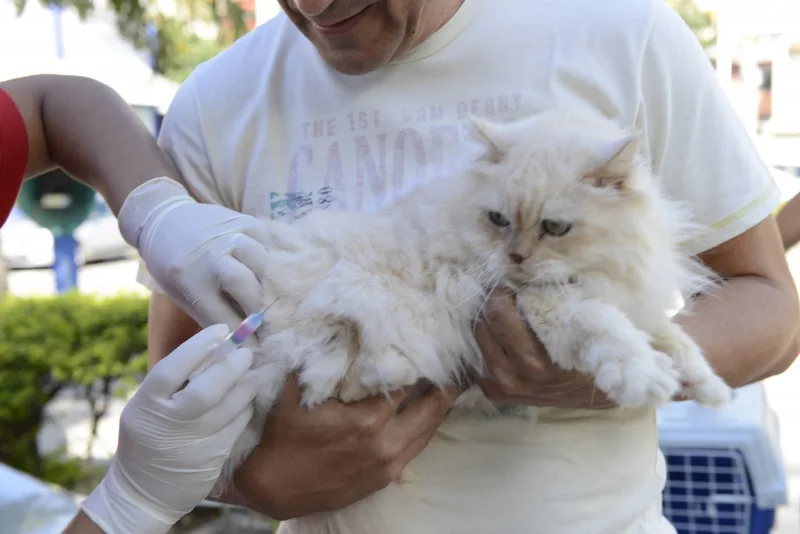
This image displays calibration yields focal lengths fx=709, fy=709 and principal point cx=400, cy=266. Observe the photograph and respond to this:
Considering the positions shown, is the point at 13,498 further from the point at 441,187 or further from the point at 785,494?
the point at 785,494

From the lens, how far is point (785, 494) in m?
1.99

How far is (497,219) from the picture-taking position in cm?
112

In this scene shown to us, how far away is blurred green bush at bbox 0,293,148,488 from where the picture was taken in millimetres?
3459

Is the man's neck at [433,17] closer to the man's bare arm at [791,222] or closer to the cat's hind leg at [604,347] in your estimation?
the cat's hind leg at [604,347]

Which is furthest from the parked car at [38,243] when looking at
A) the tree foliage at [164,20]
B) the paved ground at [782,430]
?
the paved ground at [782,430]

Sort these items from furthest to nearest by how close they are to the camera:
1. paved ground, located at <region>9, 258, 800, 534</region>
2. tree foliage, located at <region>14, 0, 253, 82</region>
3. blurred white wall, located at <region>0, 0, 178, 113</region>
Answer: blurred white wall, located at <region>0, 0, 178, 113</region> → tree foliage, located at <region>14, 0, 253, 82</region> → paved ground, located at <region>9, 258, 800, 534</region>

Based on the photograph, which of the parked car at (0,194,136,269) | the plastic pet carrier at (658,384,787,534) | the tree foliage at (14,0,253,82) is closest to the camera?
the plastic pet carrier at (658,384,787,534)

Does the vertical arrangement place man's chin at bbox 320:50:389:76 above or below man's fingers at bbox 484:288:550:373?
above

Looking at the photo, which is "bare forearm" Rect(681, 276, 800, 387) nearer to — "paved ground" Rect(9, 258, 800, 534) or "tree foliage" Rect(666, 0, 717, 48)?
"paved ground" Rect(9, 258, 800, 534)

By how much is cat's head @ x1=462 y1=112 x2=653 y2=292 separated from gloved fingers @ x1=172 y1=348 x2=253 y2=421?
1.39 ft

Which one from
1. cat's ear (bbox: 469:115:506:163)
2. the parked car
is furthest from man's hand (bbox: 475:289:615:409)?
the parked car

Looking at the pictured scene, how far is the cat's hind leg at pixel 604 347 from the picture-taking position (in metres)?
0.94

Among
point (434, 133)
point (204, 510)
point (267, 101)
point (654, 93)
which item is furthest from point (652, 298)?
point (204, 510)

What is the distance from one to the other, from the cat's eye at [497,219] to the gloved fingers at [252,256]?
374 millimetres
